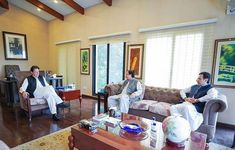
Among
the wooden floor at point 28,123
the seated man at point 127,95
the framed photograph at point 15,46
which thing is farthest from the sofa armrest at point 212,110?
the framed photograph at point 15,46

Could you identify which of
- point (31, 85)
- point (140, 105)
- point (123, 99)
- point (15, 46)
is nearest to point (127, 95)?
point (123, 99)

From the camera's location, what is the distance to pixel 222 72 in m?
2.92

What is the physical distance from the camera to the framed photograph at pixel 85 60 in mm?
5270

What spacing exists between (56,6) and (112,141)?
5727mm

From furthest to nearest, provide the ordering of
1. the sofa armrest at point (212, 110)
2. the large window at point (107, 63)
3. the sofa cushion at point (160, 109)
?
the large window at point (107, 63), the sofa cushion at point (160, 109), the sofa armrest at point (212, 110)

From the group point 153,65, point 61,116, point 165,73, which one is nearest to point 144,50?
point 153,65

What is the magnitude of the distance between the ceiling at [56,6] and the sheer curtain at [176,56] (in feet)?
7.02

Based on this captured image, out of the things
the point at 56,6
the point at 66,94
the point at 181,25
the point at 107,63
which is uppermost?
the point at 56,6

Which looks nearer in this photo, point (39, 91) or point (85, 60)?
point (39, 91)

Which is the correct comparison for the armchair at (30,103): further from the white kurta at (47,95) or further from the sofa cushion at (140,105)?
the sofa cushion at (140,105)

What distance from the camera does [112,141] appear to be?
1489 mm

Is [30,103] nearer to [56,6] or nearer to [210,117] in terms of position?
[210,117]

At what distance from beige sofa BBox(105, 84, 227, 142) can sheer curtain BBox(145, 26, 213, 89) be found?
0.47 m

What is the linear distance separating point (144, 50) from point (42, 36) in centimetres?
533
